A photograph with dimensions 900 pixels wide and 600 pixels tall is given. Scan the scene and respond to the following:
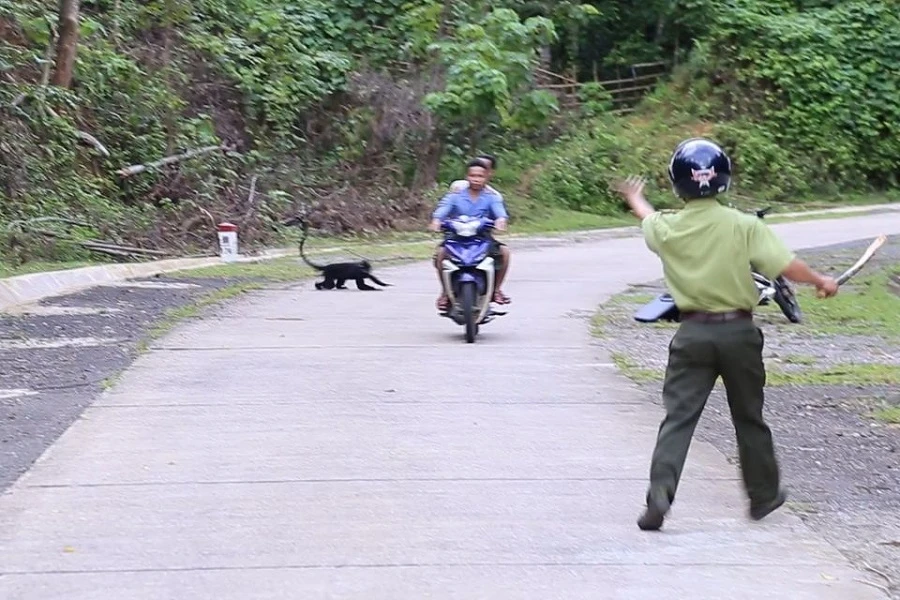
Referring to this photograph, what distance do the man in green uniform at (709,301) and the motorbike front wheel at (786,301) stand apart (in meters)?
8.75

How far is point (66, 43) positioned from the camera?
1001 inches

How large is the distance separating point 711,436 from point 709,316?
2.67m

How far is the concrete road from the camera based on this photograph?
5922mm

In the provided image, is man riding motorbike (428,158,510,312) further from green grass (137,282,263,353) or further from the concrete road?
green grass (137,282,263,353)

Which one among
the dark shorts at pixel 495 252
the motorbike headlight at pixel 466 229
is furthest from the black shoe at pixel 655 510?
the dark shorts at pixel 495 252

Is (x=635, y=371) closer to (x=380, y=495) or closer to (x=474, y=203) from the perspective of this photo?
(x=474, y=203)

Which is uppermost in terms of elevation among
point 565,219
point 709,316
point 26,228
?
point 709,316

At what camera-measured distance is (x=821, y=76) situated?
44094 mm

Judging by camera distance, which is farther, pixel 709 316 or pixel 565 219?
pixel 565 219

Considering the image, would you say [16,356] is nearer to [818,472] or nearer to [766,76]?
[818,472]

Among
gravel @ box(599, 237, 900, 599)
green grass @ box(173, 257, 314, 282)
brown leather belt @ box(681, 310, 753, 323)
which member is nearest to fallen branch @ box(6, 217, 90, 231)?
green grass @ box(173, 257, 314, 282)

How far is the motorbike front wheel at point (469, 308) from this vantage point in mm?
13383

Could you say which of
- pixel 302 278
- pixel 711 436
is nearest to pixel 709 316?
pixel 711 436

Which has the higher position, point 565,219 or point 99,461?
point 99,461
